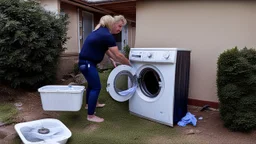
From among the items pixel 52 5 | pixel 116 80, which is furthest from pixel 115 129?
pixel 52 5

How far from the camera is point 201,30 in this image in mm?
3904

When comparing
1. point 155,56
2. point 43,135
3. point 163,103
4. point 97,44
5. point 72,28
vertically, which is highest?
point 72,28

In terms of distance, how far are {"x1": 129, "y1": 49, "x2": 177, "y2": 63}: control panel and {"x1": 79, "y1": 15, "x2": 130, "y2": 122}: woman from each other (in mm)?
201

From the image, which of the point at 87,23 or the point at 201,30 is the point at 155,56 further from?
the point at 87,23

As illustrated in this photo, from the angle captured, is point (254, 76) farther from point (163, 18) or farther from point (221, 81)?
point (163, 18)

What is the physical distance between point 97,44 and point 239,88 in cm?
199

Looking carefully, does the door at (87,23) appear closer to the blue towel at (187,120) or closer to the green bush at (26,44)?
the green bush at (26,44)

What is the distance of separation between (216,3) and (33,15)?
3352mm

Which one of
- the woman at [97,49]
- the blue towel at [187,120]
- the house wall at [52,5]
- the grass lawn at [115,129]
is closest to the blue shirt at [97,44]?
the woman at [97,49]

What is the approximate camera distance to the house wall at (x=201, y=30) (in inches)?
143

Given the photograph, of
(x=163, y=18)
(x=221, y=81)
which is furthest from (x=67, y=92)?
(x=163, y=18)

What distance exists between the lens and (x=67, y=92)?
2.98 metres

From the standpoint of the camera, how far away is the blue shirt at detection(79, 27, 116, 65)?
308 centimetres

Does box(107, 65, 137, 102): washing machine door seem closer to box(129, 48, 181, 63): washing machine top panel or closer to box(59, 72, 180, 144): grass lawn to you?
box(129, 48, 181, 63): washing machine top panel
